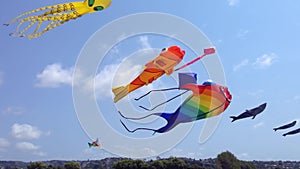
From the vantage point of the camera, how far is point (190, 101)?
12781mm

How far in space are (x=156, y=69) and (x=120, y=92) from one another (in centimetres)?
132

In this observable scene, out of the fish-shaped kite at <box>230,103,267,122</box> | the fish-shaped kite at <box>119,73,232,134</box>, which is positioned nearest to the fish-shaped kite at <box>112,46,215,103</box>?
the fish-shaped kite at <box>119,73,232,134</box>

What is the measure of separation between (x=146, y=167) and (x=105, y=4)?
55872mm

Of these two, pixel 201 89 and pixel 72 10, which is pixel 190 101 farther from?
pixel 72 10

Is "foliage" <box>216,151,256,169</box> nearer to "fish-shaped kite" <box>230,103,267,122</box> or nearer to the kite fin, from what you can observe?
"fish-shaped kite" <box>230,103,267,122</box>

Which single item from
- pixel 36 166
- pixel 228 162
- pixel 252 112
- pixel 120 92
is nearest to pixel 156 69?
pixel 120 92

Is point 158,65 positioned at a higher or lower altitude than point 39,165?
lower

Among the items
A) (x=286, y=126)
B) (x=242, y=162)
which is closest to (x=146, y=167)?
(x=242, y=162)

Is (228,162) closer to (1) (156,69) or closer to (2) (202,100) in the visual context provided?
(2) (202,100)

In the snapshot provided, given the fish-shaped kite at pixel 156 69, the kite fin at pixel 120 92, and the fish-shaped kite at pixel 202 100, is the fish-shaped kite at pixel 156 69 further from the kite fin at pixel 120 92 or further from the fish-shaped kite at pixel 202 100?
the fish-shaped kite at pixel 202 100

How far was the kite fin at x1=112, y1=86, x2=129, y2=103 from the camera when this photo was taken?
1266 centimetres

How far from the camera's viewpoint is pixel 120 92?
1269 cm

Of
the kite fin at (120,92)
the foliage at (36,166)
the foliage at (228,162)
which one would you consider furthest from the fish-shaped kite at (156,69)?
the foliage at (228,162)

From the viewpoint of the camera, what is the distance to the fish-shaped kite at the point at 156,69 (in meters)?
12.7
